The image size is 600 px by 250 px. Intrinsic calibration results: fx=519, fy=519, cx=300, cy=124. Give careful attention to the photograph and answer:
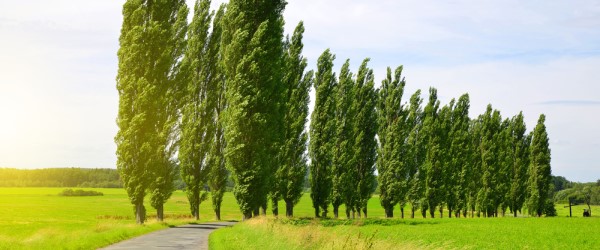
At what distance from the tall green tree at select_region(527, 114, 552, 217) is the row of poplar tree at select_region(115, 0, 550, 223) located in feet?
27.1

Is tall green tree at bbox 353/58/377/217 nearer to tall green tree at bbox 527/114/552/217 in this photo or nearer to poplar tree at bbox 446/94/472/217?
poplar tree at bbox 446/94/472/217

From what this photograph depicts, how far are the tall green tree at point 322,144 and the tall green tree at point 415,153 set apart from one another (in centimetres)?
1576

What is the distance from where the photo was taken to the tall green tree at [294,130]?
4988 cm

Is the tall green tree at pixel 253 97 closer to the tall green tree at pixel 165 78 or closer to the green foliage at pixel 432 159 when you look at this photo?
the tall green tree at pixel 165 78

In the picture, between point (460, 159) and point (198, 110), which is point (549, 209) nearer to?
point (460, 159)

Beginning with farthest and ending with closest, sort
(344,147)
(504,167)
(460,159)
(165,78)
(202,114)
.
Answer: (504,167) < (460,159) < (344,147) < (202,114) < (165,78)

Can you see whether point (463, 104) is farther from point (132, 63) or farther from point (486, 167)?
point (132, 63)

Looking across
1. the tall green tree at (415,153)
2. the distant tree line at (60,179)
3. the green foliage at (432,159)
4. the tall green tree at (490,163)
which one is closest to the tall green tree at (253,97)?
the tall green tree at (415,153)

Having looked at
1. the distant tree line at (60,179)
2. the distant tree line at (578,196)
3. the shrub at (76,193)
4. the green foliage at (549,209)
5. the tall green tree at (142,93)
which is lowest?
the distant tree line at (578,196)

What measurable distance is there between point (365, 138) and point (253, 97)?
89.4ft

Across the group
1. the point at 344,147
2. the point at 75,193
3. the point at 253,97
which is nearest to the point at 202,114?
the point at 253,97

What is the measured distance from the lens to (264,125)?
37125mm

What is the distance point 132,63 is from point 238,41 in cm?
833

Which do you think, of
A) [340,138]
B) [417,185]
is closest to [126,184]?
[340,138]
